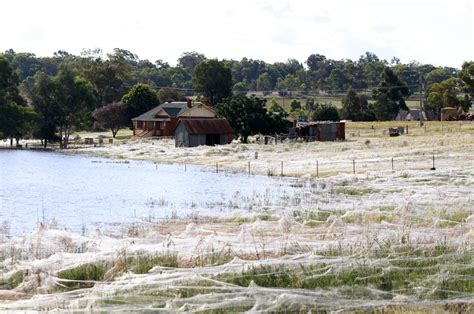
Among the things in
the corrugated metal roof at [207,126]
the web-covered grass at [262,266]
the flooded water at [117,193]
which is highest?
the corrugated metal roof at [207,126]

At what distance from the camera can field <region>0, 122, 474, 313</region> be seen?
15617 millimetres

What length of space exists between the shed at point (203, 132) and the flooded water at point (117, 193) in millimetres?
11451

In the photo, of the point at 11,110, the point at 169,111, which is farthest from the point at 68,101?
the point at 169,111

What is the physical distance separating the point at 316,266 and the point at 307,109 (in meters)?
140

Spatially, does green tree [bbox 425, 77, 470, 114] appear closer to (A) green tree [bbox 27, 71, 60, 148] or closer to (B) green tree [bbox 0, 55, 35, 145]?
(A) green tree [bbox 27, 71, 60, 148]

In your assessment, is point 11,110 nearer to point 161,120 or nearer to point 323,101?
point 161,120

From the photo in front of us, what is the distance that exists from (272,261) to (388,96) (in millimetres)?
117805

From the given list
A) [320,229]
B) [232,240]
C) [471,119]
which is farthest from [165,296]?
[471,119]

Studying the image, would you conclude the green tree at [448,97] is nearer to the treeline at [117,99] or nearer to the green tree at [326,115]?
the treeline at [117,99]

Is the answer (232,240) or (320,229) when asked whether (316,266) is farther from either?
(320,229)

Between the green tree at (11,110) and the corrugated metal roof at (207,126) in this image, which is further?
the green tree at (11,110)

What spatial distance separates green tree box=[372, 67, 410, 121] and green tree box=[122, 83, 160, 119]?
117 ft

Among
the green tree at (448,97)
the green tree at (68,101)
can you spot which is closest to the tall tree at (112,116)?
the green tree at (68,101)

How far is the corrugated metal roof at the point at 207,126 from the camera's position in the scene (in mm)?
83750
